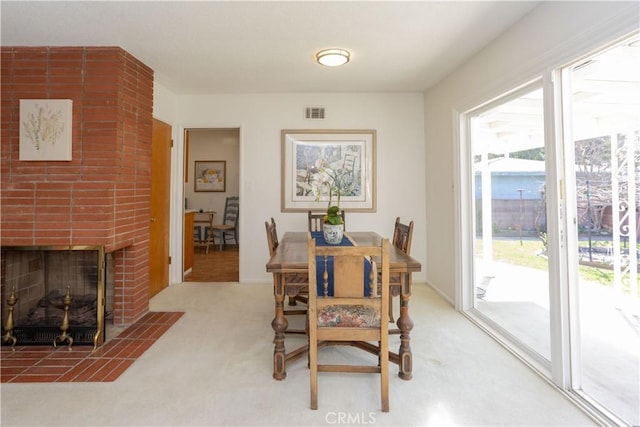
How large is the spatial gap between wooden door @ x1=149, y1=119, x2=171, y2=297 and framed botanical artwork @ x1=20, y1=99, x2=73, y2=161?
91cm

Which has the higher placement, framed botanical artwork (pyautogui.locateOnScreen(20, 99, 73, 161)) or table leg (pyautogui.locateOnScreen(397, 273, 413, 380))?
framed botanical artwork (pyautogui.locateOnScreen(20, 99, 73, 161))

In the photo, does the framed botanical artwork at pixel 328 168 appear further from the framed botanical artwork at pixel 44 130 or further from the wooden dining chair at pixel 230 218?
the wooden dining chair at pixel 230 218

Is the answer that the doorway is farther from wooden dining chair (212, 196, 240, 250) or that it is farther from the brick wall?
the brick wall

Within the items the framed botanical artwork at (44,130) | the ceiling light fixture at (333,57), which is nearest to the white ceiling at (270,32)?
the ceiling light fixture at (333,57)

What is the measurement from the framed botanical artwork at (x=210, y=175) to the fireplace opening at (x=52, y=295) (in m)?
4.34

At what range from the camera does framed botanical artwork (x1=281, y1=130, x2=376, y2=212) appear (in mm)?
3936

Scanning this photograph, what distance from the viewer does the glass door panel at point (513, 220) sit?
2.21 m

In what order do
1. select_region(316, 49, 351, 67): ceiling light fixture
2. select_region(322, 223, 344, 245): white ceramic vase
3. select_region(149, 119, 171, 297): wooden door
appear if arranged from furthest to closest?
select_region(149, 119, 171, 297): wooden door, select_region(316, 49, 351, 67): ceiling light fixture, select_region(322, 223, 344, 245): white ceramic vase

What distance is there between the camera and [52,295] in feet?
8.65

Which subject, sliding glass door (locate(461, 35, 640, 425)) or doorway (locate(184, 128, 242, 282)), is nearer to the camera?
sliding glass door (locate(461, 35, 640, 425))

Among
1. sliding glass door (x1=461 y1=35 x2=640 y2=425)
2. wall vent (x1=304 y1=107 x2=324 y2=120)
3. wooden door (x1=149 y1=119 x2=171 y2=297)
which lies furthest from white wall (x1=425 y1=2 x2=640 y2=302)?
wooden door (x1=149 y1=119 x2=171 y2=297)

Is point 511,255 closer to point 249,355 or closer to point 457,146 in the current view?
point 457,146

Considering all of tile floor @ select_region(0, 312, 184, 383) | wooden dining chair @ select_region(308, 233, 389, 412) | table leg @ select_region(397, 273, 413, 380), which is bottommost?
tile floor @ select_region(0, 312, 184, 383)

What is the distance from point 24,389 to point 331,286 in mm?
1963
